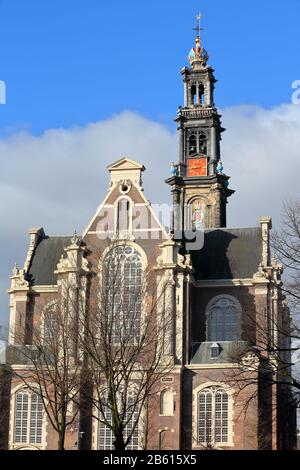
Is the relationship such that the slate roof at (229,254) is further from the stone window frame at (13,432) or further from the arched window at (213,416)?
the stone window frame at (13,432)

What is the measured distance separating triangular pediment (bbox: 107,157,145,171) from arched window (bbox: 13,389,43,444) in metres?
18.0

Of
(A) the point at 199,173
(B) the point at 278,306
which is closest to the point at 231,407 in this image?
(B) the point at 278,306

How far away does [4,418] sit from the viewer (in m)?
66.8

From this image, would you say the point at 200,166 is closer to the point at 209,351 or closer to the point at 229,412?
the point at 209,351

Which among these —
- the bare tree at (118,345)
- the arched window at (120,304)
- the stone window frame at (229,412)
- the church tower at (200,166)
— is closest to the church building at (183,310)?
the stone window frame at (229,412)

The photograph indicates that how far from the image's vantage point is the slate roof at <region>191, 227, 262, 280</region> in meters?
72.6

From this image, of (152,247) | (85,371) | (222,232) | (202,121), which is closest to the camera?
(85,371)

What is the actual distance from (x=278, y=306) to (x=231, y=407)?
931 cm

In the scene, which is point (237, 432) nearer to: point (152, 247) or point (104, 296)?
point (152, 247)

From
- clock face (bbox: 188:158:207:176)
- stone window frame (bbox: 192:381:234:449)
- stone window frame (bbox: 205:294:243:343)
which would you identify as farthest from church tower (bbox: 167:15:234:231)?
stone window frame (bbox: 192:381:234:449)

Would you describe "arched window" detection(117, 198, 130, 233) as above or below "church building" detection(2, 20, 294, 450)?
above

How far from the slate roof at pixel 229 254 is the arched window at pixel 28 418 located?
16243mm

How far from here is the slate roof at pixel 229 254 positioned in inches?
2857

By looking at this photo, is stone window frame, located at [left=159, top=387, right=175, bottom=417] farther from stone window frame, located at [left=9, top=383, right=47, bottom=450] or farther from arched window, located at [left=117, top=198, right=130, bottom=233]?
arched window, located at [left=117, top=198, right=130, bottom=233]
